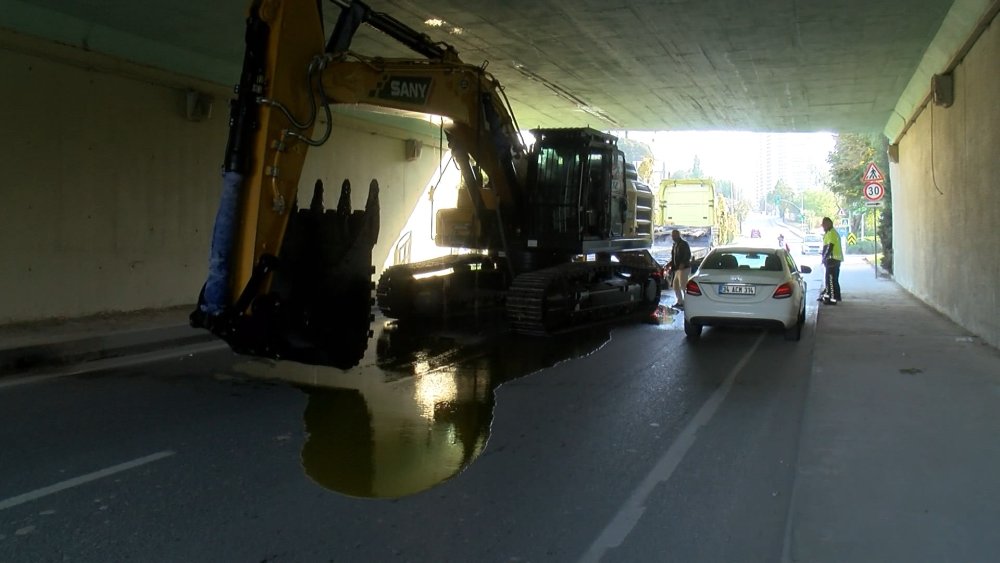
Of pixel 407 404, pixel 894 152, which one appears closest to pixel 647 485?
pixel 407 404

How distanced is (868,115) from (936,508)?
18072 millimetres

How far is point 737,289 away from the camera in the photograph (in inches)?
435

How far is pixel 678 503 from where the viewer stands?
4758 mm

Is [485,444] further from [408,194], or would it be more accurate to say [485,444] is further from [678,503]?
[408,194]

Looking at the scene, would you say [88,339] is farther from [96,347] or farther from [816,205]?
[816,205]

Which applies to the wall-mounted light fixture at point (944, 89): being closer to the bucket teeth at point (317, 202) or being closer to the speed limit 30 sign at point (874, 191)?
the speed limit 30 sign at point (874, 191)

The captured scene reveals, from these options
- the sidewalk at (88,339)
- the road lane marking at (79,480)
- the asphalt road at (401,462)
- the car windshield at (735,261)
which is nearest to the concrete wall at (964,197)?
the car windshield at (735,261)

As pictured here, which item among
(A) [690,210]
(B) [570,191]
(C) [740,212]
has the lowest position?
(B) [570,191]

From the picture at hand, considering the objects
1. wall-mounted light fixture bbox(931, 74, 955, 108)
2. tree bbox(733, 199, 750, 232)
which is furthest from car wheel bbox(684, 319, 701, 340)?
tree bbox(733, 199, 750, 232)

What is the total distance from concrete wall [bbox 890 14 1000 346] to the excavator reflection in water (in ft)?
17.4

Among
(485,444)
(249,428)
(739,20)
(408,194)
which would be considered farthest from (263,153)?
(408,194)

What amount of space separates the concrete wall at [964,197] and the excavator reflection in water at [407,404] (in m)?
5.31

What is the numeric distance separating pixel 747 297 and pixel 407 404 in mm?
5925

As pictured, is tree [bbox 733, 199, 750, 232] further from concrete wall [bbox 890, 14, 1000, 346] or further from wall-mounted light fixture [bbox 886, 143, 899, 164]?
concrete wall [bbox 890, 14, 1000, 346]
